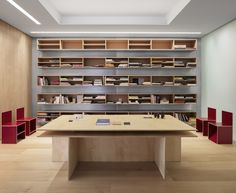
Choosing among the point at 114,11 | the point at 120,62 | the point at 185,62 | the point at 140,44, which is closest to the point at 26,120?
the point at 120,62

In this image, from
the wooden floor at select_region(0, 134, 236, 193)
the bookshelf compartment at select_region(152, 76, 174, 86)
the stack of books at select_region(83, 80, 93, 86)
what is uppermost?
the bookshelf compartment at select_region(152, 76, 174, 86)

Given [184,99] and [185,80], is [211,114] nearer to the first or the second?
[184,99]

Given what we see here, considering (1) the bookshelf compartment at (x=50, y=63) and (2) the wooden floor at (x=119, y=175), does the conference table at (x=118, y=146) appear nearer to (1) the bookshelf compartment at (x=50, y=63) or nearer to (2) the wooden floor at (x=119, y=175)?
(2) the wooden floor at (x=119, y=175)

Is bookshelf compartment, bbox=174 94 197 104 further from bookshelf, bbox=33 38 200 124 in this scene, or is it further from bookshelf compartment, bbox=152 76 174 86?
bookshelf compartment, bbox=152 76 174 86

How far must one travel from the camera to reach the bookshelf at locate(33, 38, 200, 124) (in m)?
8.70

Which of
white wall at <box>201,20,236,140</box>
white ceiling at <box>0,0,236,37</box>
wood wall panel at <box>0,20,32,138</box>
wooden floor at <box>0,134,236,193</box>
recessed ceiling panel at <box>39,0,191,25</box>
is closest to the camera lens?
wooden floor at <box>0,134,236,193</box>

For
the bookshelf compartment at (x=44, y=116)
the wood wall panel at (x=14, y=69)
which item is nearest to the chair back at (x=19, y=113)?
the wood wall panel at (x=14, y=69)

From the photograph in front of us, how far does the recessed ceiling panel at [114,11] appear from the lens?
610 centimetres

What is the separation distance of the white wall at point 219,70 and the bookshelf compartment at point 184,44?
285 mm

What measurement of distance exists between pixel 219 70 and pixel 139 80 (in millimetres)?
2358

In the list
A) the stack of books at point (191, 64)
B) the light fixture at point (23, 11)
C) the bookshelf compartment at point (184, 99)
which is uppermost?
the light fixture at point (23, 11)

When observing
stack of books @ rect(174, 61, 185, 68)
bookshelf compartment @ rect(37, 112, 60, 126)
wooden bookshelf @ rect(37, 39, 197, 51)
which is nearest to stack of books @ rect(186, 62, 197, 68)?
stack of books @ rect(174, 61, 185, 68)

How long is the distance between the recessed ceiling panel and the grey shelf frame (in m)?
1.79

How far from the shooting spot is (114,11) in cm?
675
